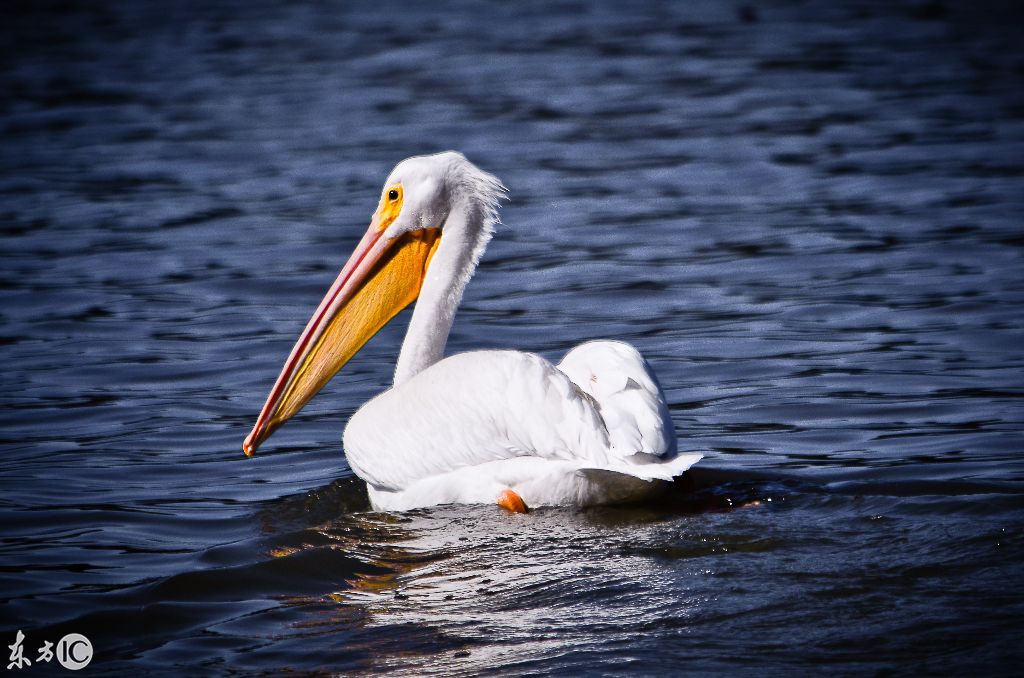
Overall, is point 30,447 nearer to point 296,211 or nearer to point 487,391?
point 487,391

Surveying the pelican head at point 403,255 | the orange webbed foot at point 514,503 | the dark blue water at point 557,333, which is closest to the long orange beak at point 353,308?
the pelican head at point 403,255

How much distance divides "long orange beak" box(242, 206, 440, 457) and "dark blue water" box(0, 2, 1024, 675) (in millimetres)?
355

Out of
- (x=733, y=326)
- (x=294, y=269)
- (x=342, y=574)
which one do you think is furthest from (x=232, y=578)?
(x=294, y=269)

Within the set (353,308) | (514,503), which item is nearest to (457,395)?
(514,503)

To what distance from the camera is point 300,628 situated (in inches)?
150

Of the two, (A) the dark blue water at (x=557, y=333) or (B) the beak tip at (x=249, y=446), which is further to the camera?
(B) the beak tip at (x=249, y=446)

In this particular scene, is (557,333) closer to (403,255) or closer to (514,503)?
(403,255)

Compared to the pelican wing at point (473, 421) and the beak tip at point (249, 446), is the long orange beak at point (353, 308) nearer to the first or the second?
the beak tip at point (249, 446)

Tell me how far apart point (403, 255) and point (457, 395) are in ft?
3.23

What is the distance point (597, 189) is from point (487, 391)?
578 cm

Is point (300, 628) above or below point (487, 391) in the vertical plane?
below

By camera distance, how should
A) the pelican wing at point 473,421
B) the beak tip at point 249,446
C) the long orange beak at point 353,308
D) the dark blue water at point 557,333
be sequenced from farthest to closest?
the long orange beak at point 353,308 < the beak tip at point 249,446 < the pelican wing at point 473,421 < the dark blue water at point 557,333

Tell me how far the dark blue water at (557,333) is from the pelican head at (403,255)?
1.36 ft

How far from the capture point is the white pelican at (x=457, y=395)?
421 cm
